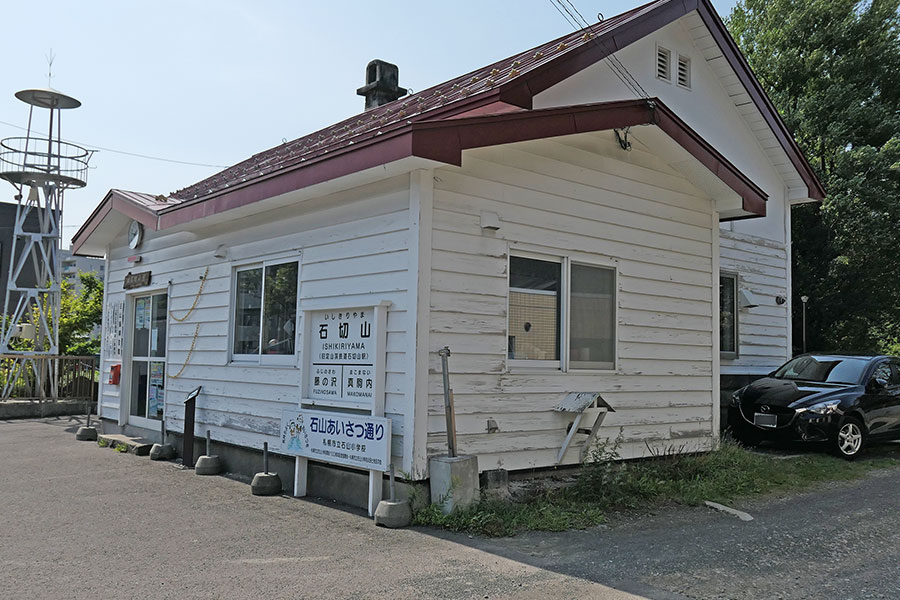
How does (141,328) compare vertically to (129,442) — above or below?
above

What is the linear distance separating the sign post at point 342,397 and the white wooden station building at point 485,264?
4 cm

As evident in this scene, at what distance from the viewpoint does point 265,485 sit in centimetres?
786

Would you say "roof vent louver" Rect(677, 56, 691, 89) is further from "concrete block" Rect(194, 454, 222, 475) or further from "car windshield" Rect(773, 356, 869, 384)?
"concrete block" Rect(194, 454, 222, 475)

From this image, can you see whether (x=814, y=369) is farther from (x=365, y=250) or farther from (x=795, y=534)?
(x=365, y=250)

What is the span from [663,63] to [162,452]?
8.76 metres

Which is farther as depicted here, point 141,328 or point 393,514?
point 141,328

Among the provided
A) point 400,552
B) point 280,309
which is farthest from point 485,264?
point 400,552

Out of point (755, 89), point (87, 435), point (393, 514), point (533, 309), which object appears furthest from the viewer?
point (87, 435)

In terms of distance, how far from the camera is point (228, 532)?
6.35 metres

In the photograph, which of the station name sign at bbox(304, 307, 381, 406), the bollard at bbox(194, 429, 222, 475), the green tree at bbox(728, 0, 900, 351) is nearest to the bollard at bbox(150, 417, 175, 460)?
the bollard at bbox(194, 429, 222, 475)

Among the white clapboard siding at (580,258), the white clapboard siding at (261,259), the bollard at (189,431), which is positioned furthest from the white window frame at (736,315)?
the bollard at (189,431)

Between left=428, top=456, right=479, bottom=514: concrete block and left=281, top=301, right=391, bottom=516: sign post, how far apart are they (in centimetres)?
45

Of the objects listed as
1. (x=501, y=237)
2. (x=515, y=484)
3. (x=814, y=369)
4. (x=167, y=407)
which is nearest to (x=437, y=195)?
(x=501, y=237)

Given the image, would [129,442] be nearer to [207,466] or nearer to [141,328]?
[141,328]
